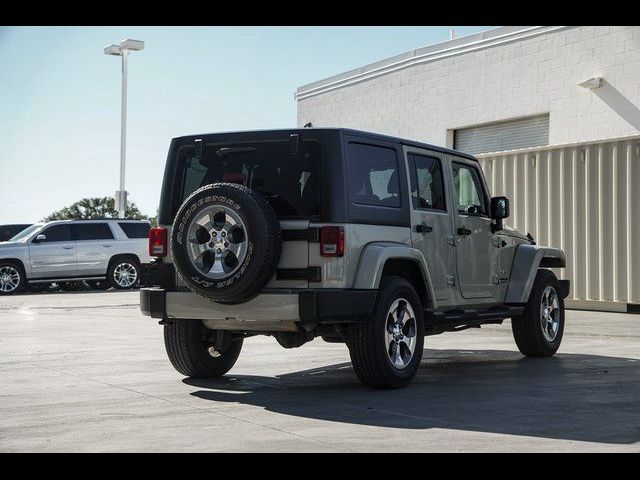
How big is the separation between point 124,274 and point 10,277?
293 centimetres

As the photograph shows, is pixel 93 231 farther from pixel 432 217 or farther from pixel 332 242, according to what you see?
pixel 332 242

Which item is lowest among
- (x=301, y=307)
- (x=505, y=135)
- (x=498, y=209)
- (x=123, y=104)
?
(x=301, y=307)

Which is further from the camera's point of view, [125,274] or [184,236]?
[125,274]

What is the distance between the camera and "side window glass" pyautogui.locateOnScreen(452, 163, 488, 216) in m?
9.91

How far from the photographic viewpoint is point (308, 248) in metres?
8.06

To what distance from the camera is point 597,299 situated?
1806cm

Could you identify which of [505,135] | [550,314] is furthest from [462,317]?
[505,135]

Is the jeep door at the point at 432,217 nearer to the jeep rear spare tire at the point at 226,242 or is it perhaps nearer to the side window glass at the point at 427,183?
the side window glass at the point at 427,183

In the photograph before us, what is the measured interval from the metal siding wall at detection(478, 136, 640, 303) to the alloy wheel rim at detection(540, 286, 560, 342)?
669 centimetres

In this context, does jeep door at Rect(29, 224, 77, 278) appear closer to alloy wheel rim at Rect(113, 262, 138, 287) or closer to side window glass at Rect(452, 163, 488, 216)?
alloy wheel rim at Rect(113, 262, 138, 287)

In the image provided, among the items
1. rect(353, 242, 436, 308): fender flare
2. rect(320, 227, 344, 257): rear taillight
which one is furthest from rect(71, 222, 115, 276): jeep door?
rect(320, 227, 344, 257): rear taillight

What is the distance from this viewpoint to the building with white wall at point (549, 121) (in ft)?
58.8
